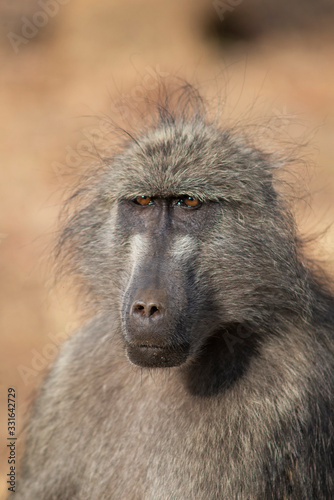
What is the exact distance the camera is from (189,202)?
3.17 m

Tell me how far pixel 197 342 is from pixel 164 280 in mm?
355

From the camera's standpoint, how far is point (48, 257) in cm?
383

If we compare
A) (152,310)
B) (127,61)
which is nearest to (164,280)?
(152,310)

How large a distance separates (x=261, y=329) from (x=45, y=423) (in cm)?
132

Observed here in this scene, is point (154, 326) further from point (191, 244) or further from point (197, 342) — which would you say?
point (191, 244)

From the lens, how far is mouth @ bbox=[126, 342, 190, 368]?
2.76 meters

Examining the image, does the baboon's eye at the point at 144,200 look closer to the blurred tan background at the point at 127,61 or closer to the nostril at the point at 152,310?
the nostril at the point at 152,310

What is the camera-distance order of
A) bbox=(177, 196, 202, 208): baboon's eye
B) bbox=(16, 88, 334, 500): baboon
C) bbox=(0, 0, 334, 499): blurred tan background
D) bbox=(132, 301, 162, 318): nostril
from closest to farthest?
bbox=(132, 301, 162, 318): nostril
bbox=(16, 88, 334, 500): baboon
bbox=(177, 196, 202, 208): baboon's eye
bbox=(0, 0, 334, 499): blurred tan background

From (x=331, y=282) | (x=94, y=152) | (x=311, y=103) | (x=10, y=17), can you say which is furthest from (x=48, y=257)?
(x=10, y=17)

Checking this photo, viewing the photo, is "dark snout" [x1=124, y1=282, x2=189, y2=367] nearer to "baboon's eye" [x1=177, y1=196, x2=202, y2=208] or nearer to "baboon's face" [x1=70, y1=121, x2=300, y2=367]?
"baboon's face" [x1=70, y1=121, x2=300, y2=367]

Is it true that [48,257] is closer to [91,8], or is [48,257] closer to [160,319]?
[160,319]

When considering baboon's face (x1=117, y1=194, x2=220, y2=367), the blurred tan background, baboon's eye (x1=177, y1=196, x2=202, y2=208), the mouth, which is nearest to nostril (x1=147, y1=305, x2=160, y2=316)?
baboon's face (x1=117, y1=194, x2=220, y2=367)

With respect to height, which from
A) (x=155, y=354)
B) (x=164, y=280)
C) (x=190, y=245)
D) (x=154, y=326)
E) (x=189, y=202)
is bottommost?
(x=155, y=354)

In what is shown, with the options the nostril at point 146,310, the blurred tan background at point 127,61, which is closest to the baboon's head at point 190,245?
the nostril at point 146,310
